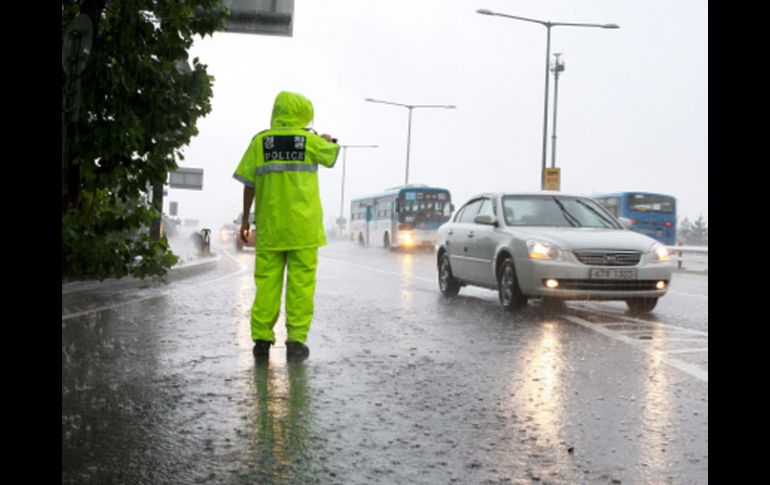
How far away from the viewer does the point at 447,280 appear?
41.9 feet

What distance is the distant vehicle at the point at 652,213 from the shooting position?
3938 centimetres

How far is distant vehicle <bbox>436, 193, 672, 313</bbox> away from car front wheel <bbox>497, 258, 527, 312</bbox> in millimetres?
12

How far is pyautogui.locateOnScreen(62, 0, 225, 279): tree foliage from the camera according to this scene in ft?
34.8

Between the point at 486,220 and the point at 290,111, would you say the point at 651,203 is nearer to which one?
the point at 486,220

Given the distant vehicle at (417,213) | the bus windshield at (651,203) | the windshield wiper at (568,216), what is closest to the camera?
the windshield wiper at (568,216)

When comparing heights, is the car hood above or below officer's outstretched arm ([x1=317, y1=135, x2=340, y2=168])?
below

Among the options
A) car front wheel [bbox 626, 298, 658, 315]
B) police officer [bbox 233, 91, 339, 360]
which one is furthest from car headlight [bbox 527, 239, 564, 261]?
police officer [bbox 233, 91, 339, 360]

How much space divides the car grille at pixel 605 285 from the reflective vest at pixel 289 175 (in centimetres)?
416

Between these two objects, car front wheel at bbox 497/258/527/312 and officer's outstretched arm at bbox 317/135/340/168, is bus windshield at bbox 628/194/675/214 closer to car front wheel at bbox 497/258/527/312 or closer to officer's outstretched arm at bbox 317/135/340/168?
car front wheel at bbox 497/258/527/312

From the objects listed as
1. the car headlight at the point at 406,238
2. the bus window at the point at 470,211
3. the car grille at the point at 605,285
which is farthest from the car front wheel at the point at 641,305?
the car headlight at the point at 406,238

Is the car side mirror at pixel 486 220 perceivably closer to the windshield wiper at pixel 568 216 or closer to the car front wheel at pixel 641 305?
the windshield wiper at pixel 568 216

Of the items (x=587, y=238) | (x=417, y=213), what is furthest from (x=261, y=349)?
(x=417, y=213)
